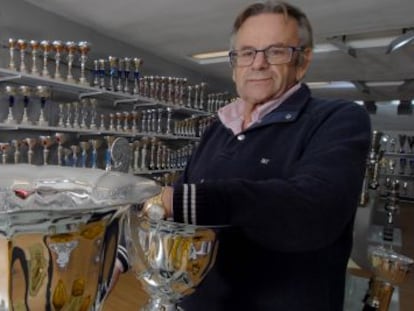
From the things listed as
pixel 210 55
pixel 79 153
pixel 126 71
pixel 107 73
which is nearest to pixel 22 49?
pixel 107 73

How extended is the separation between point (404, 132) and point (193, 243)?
10.3m

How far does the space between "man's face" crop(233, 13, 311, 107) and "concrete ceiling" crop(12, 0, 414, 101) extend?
93.4 inches

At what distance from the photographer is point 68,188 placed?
0.43 m

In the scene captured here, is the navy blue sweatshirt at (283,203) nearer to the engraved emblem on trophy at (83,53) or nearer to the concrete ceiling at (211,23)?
the concrete ceiling at (211,23)

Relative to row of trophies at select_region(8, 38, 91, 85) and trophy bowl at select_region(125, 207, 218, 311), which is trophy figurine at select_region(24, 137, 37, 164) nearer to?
row of trophies at select_region(8, 38, 91, 85)

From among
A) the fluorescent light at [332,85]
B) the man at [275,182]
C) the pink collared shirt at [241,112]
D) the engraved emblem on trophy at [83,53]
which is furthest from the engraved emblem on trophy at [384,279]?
the fluorescent light at [332,85]

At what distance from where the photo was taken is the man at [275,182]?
500mm

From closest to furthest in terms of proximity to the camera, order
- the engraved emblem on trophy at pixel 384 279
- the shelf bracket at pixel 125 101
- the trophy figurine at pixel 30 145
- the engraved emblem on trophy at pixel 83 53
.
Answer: the engraved emblem on trophy at pixel 384 279, the trophy figurine at pixel 30 145, the engraved emblem on trophy at pixel 83 53, the shelf bracket at pixel 125 101

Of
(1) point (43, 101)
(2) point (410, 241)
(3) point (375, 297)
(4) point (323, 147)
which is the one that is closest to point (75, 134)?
(1) point (43, 101)

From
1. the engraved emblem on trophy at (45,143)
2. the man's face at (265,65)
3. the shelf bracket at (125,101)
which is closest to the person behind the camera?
the man's face at (265,65)

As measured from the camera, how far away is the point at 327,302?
2.43ft

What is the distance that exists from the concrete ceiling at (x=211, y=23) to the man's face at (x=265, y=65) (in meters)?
2.37

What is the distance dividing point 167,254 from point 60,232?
0.18 metres

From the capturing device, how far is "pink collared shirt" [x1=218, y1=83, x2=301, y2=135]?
814 millimetres
